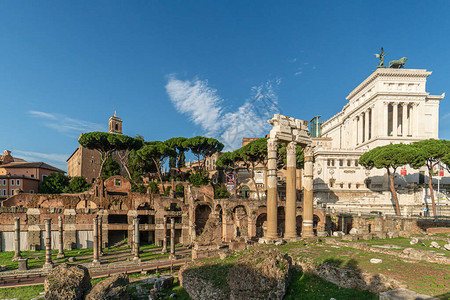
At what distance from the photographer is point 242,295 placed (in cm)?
1004

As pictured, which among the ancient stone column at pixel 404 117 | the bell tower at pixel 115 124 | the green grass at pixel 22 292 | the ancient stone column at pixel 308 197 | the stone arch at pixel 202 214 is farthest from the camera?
the bell tower at pixel 115 124

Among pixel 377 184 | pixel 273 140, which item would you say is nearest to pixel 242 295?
pixel 273 140

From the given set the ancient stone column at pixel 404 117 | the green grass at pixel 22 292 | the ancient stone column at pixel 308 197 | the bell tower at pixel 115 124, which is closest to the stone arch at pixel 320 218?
the ancient stone column at pixel 308 197

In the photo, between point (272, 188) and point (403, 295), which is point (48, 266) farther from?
point (403, 295)

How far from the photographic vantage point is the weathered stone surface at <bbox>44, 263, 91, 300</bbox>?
40.3ft

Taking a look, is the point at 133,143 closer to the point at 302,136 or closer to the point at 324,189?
the point at 324,189

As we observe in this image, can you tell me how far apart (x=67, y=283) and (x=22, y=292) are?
18.2 feet

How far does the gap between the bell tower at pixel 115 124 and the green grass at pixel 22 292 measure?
67.7 meters

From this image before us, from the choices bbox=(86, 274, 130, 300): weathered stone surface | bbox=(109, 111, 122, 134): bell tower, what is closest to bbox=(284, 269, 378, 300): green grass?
bbox=(86, 274, 130, 300): weathered stone surface

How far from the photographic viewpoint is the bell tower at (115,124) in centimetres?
7988

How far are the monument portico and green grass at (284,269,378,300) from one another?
625 cm

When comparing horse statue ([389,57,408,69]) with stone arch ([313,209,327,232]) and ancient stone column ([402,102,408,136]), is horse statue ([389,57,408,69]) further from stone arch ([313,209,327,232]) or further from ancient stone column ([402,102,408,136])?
stone arch ([313,209,327,232])

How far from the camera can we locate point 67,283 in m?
12.6

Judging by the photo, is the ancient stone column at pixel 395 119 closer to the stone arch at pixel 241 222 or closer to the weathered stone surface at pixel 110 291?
the stone arch at pixel 241 222
